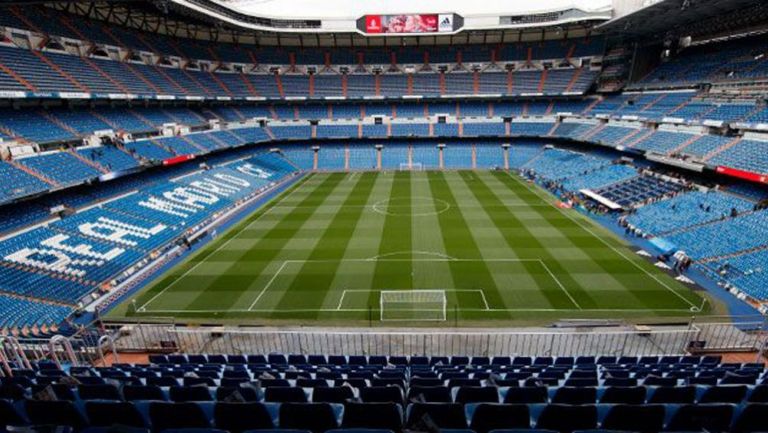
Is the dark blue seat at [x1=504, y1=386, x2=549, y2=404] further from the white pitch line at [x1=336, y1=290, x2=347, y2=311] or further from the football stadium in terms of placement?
the white pitch line at [x1=336, y1=290, x2=347, y2=311]

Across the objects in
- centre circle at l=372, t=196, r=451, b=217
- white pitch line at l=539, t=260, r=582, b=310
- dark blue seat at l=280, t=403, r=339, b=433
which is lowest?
white pitch line at l=539, t=260, r=582, b=310

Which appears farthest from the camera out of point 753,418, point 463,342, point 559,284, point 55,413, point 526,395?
point 559,284

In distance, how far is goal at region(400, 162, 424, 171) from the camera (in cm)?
5678

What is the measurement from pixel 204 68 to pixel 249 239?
37812mm

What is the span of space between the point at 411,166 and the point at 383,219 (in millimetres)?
25114

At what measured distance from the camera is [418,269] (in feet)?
77.2

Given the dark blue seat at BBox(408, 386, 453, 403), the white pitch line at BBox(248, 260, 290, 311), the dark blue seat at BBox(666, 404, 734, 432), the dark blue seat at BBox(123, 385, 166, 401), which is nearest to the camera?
the dark blue seat at BBox(666, 404, 734, 432)

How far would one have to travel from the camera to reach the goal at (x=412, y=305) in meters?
18.8

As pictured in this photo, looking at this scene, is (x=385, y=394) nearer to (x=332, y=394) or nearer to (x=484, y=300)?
(x=332, y=394)

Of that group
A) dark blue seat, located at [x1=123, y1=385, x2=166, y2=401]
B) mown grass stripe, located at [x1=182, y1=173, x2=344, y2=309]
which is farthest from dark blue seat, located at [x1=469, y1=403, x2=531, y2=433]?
mown grass stripe, located at [x1=182, y1=173, x2=344, y2=309]

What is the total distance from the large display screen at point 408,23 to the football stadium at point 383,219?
588 mm

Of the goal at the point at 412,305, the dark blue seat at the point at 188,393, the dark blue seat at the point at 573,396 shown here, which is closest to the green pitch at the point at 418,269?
the goal at the point at 412,305

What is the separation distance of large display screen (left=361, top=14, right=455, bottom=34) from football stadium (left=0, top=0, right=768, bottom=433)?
588mm

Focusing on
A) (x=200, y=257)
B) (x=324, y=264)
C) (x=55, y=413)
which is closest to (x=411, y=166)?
(x=324, y=264)
